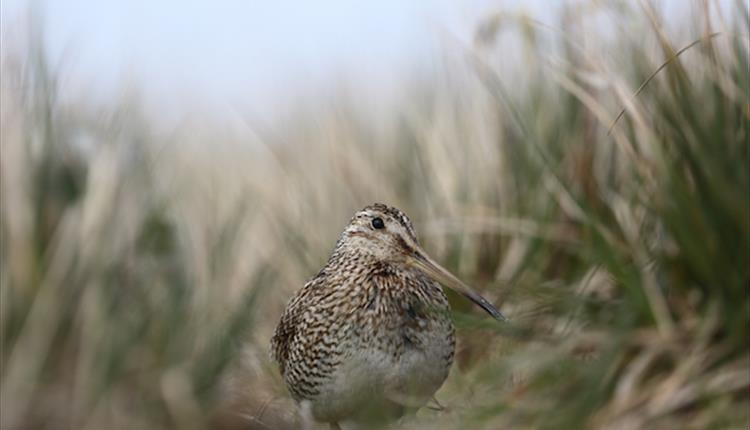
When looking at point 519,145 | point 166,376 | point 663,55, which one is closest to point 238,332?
point 166,376

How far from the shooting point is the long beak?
16.6 ft

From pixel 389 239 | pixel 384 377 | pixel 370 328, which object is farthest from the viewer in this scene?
pixel 389 239

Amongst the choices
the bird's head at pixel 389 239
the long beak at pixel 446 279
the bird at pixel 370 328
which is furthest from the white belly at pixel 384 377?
the bird's head at pixel 389 239

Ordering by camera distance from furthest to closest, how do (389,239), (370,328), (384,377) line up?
(389,239) → (370,328) → (384,377)

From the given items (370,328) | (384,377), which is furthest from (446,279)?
(384,377)

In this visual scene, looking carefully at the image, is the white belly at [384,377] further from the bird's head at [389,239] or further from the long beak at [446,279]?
the bird's head at [389,239]

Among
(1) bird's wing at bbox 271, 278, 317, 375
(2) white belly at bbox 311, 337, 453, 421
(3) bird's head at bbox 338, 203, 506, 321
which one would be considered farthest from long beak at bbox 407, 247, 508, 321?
(1) bird's wing at bbox 271, 278, 317, 375

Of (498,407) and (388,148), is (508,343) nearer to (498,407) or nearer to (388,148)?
(498,407)

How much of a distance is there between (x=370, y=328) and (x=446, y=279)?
336mm

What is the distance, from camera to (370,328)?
515 cm

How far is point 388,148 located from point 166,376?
12.5 ft

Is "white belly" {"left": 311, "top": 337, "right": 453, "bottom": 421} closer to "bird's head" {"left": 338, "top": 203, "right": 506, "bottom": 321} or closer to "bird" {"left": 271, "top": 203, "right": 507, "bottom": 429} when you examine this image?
"bird" {"left": 271, "top": 203, "right": 507, "bottom": 429}

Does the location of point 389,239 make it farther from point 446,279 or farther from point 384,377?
point 384,377

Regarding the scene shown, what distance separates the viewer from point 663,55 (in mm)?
5469
